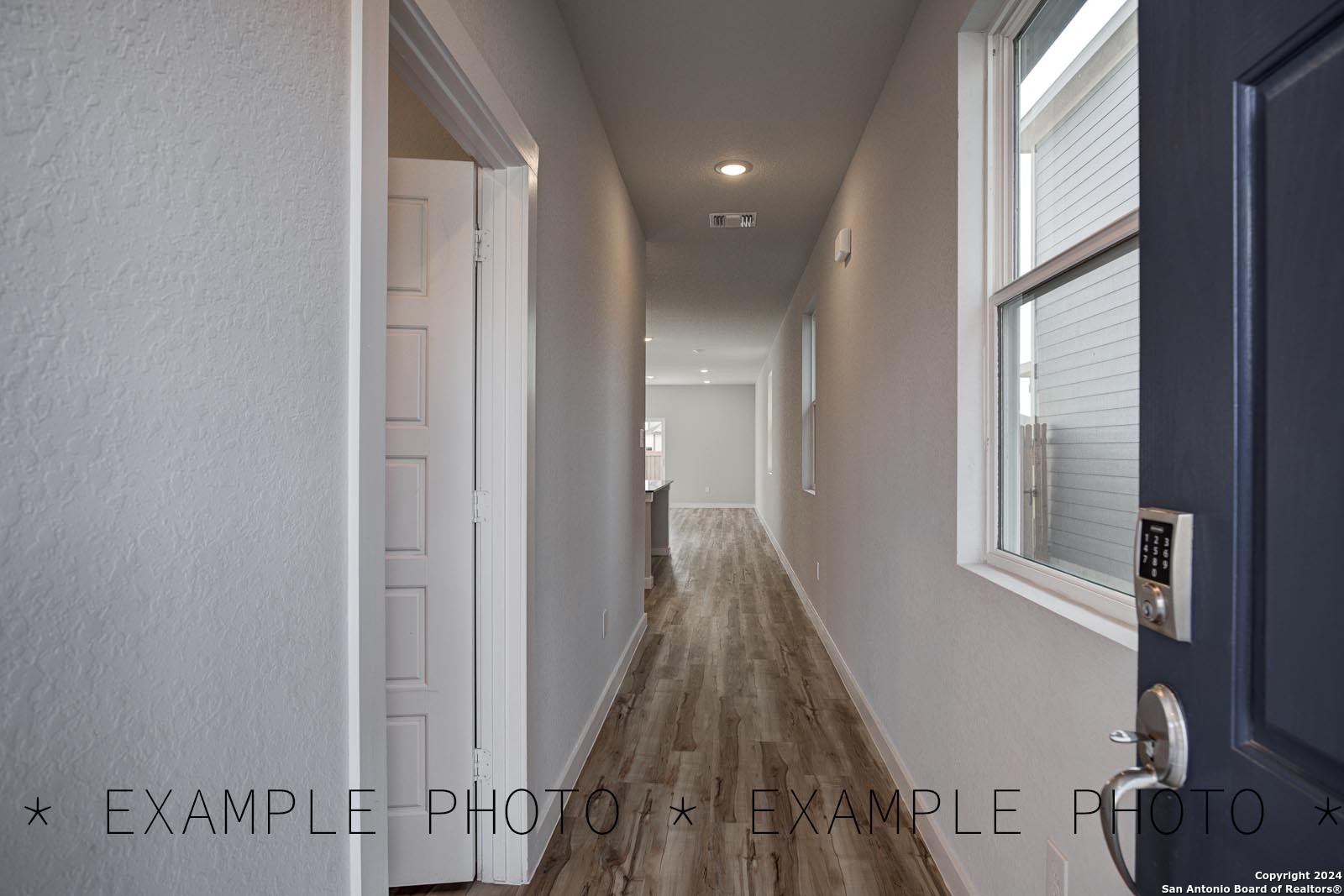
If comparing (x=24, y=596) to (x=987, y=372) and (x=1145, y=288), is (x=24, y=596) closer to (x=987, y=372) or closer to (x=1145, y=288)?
(x=1145, y=288)

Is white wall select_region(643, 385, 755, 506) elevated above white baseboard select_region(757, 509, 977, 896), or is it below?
above

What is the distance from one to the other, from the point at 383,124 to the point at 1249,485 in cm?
121

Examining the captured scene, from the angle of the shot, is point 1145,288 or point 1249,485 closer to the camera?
point 1249,485

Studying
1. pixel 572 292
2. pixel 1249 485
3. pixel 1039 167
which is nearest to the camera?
pixel 1249 485

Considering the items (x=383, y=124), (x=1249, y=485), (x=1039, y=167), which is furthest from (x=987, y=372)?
(x=383, y=124)

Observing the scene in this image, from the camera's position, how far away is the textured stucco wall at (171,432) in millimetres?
608

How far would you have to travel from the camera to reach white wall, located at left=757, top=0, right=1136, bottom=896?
1.31 meters

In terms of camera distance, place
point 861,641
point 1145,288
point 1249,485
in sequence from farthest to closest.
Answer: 1. point 861,641
2. point 1145,288
3. point 1249,485

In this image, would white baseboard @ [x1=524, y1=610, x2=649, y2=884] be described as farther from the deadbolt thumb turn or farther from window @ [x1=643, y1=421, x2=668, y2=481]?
window @ [x1=643, y1=421, x2=668, y2=481]

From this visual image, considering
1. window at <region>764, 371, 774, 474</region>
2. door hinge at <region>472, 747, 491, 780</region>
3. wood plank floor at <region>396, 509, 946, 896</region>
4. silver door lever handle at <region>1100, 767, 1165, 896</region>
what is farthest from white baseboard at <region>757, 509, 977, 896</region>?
window at <region>764, 371, 774, 474</region>

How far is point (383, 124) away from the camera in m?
1.15

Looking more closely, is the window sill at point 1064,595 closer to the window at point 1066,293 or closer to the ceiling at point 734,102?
the window at point 1066,293

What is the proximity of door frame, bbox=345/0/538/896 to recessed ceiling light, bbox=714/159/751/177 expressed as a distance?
69.6 inches

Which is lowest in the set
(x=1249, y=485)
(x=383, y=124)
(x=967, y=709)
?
(x=967, y=709)
